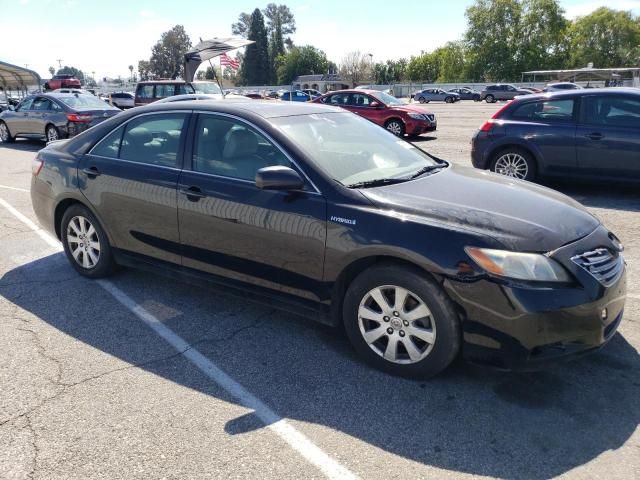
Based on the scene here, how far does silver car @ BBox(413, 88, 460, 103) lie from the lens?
187 ft

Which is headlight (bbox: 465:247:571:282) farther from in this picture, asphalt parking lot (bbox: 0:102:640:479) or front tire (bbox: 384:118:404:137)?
front tire (bbox: 384:118:404:137)

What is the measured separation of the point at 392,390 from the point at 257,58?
390ft

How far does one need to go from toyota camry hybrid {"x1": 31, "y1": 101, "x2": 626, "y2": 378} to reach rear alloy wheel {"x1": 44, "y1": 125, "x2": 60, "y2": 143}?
11215 mm

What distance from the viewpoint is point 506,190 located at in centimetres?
364

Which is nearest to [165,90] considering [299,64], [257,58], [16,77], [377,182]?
[16,77]

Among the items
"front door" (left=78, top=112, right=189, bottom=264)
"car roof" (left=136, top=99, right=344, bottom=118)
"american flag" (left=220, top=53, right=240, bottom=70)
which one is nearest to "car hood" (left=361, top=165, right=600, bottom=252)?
"car roof" (left=136, top=99, right=344, bottom=118)

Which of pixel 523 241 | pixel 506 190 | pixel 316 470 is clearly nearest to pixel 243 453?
pixel 316 470

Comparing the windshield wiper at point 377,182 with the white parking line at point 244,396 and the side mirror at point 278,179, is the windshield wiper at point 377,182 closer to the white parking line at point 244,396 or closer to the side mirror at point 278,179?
the side mirror at point 278,179

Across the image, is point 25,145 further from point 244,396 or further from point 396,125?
point 244,396

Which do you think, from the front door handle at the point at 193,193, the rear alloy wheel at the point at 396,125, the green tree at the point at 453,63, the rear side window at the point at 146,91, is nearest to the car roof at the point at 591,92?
the front door handle at the point at 193,193

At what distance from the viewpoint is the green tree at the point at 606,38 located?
4016 inches

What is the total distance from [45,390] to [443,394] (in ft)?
7.59

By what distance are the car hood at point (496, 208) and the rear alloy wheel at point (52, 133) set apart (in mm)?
13695

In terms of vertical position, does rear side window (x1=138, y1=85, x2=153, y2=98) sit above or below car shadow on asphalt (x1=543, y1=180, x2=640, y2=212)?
above
